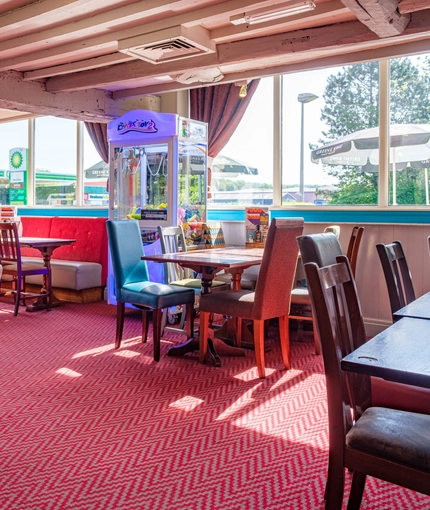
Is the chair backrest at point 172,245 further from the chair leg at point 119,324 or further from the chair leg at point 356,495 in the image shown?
the chair leg at point 356,495

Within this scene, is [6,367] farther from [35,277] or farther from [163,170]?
[35,277]

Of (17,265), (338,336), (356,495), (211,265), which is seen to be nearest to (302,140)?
(211,265)

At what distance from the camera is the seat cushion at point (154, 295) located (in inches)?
165

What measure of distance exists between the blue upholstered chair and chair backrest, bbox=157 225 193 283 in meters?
0.22

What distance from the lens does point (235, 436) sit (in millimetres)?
2814

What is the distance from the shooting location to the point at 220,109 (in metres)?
6.25

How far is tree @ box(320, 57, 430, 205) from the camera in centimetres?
497

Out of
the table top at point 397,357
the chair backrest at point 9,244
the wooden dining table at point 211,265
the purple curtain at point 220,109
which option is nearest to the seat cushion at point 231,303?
the wooden dining table at point 211,265

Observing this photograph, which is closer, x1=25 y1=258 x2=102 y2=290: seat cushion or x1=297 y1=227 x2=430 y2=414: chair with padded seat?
x1=297 y1=227 x2=430 y2=414: chair with padded seat

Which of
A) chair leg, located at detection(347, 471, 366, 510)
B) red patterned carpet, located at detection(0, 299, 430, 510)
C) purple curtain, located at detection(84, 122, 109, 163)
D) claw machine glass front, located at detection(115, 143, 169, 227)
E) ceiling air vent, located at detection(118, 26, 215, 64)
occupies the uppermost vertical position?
ceiling air vent, located at detection(118, 26, 215, 64)

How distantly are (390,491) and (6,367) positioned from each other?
2918 mm

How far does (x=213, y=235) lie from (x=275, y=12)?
2.85 metres

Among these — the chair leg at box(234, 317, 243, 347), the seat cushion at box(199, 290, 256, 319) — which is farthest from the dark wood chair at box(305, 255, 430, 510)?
the chair leg at box(234, 317, 243, 347)

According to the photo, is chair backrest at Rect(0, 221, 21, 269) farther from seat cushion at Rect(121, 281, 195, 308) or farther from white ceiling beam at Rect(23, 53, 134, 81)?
seat cushion at Rect(121, 281, 195, 308)
